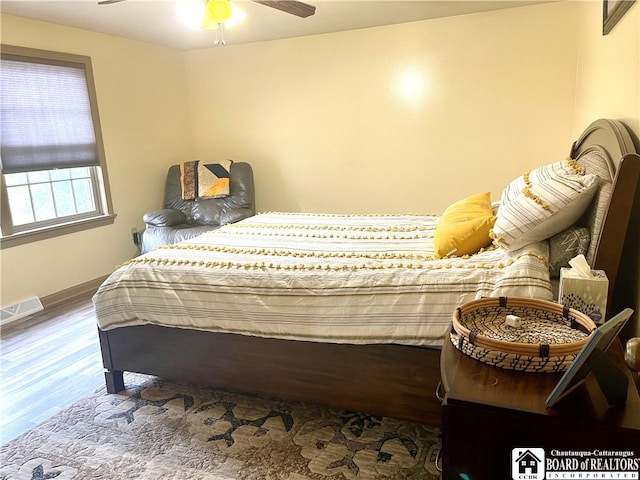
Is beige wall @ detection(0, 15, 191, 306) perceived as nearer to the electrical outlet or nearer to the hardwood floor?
the electrical outlet

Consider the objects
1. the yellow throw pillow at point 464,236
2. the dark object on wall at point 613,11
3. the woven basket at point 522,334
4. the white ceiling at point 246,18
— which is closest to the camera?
the woven basket at point 522,334

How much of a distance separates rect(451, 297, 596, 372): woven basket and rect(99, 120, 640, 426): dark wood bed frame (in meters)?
0.38

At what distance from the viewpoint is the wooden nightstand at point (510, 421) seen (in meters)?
0.96

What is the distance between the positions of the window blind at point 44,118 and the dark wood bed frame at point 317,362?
7.26 feet

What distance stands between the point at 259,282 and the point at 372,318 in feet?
1.84

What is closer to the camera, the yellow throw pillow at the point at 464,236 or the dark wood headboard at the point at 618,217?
the dark wood headboard at the point at 618,217

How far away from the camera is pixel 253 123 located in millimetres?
5133

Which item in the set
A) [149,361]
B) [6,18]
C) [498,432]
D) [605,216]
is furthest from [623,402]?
[6,18]

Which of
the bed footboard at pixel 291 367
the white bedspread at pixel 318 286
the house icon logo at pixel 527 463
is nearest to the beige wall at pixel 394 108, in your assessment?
the white bedspread at pixel 318 286

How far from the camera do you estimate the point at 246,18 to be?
3920mm

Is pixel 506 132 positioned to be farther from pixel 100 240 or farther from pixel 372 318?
pixel 100 240

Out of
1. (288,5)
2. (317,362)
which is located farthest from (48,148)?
(317,362)

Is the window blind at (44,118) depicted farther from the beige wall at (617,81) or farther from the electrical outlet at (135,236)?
the beige wall at (617,81)

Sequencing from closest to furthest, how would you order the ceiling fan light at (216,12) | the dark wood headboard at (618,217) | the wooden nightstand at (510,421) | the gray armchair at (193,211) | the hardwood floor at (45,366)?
the wooden nightstand at (510,421)
the dark wood headboard at (618,217)
the hardwood floor at (45,366)
the ceiling fan light at (216,12)
the gray armchair at (193,211)
